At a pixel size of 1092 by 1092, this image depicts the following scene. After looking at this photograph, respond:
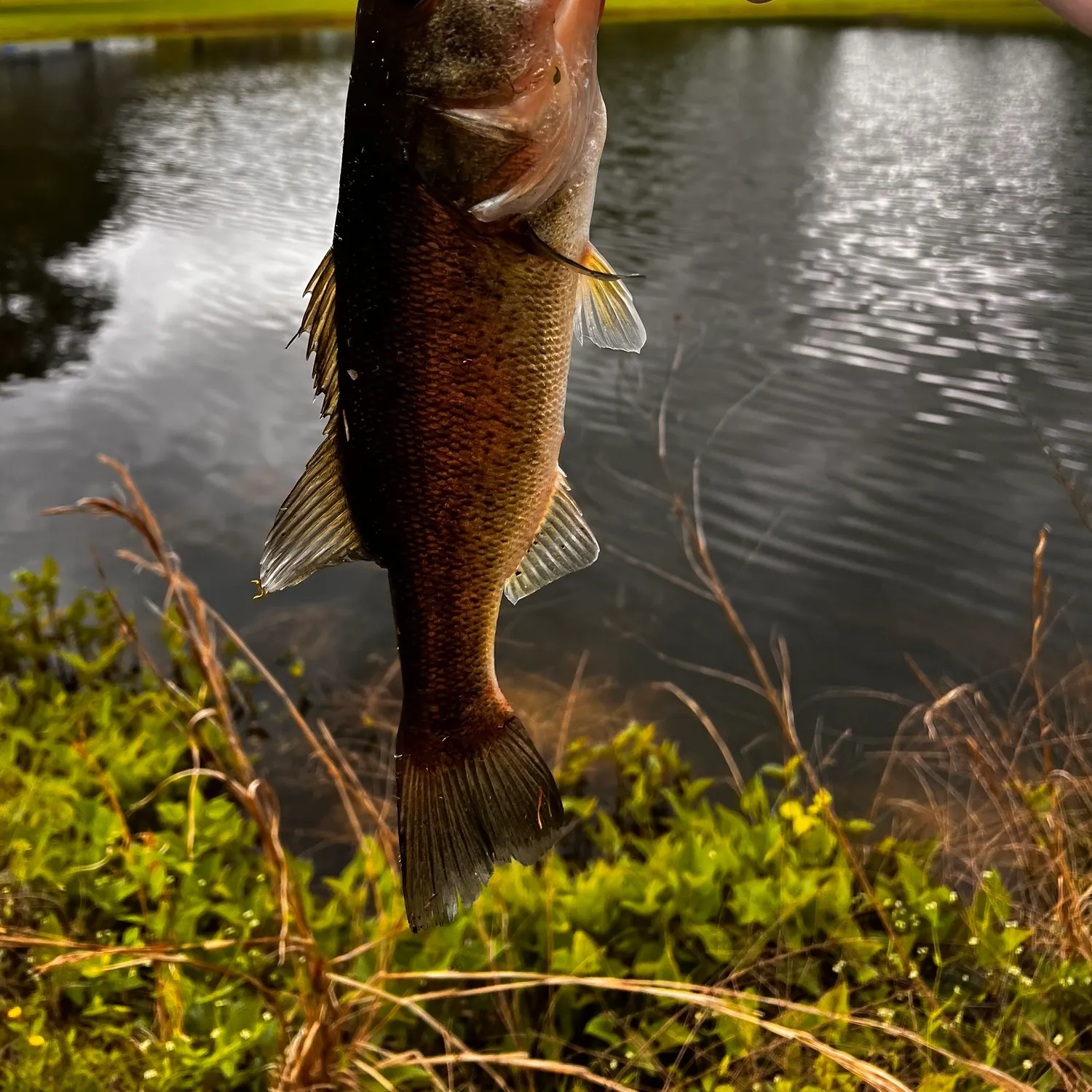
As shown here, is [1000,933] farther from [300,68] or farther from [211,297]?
[300,68]

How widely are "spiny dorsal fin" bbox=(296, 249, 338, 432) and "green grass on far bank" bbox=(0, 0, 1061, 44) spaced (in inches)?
1491

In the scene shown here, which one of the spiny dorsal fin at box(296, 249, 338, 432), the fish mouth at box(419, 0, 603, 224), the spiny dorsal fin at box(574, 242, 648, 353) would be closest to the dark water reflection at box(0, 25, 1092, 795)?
the spiny dorsal fin at box(574, 242, 648, 353)

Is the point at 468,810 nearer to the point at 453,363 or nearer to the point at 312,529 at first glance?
the point at 312,529

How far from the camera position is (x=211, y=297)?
11914 mm

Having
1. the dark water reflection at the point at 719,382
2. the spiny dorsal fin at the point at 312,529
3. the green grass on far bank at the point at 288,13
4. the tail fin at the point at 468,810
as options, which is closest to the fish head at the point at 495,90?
the spiny dorsal fin at the point at 312,529

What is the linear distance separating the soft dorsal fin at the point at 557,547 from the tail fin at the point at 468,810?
24 cm

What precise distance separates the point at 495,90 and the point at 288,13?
42.5 m

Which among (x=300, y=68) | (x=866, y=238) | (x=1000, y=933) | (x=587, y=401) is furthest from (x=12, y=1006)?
(x=300, y=68)

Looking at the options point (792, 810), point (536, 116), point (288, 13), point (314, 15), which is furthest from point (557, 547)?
point (288, 13)

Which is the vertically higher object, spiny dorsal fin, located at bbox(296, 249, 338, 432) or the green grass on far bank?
the green grass on far bank

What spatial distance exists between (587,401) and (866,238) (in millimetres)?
6106

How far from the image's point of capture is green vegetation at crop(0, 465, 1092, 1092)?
2.44 m

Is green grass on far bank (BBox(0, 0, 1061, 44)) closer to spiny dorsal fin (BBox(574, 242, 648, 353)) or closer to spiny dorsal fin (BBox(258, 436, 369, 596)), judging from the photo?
spiny dorsal fin (BBox(574, 242, 648, 353))

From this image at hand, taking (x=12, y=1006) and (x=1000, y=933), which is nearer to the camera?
(x=12, y=1006)
